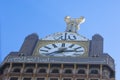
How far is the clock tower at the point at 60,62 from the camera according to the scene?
8700 centimetres

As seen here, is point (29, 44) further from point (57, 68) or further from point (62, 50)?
point (57, 68)

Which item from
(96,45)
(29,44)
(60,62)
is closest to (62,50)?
(60,62)

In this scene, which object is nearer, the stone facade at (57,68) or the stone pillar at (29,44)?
the stone facade at (57,68)

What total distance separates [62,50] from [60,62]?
5.11 metres

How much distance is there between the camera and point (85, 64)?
290ft

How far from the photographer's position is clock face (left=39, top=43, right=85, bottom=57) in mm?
92688

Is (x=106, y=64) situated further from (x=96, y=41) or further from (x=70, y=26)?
(x=70, y=26)

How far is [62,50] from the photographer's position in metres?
93.5

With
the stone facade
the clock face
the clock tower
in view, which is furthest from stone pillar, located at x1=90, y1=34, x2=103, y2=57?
the clock face

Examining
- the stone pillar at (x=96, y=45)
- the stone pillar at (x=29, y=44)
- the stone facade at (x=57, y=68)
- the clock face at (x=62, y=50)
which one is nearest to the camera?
the stone facade at (x=57, y=68)

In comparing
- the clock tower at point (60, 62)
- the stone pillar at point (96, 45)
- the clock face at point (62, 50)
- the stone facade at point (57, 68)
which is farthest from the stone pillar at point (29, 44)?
the stone pillar at point (96, 45)

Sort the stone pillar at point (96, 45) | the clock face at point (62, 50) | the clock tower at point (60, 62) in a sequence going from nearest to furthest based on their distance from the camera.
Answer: the clock tower at point (60, 62) → the stone pillar at point (96, 45) → the clock face at point (62, 50)

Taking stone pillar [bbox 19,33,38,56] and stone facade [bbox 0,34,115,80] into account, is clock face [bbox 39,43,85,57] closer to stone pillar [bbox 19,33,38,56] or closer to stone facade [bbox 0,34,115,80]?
stone pillar [bbox 19,33,38,56]

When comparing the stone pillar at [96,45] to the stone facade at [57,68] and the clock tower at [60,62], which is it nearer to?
the clock tower at [60,62]
